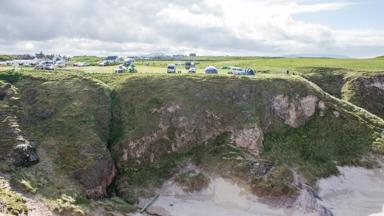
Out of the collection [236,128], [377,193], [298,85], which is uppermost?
[298,85]

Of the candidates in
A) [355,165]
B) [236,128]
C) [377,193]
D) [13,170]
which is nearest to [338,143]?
[355,165]

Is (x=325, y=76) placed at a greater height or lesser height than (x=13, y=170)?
greater

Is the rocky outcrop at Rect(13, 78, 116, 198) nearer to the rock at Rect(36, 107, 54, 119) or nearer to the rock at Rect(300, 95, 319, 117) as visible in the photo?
the rock at Rect(36, 107, 54, 119)

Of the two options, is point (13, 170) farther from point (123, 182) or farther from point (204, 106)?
point (204, 106)

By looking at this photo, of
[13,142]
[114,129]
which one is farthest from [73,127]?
[13,142]

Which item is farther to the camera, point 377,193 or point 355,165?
point 355,165

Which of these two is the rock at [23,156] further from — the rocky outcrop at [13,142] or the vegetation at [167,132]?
the vegetation at [167,132]

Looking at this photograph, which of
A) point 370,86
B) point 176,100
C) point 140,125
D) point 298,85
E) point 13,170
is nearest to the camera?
point 13,170
